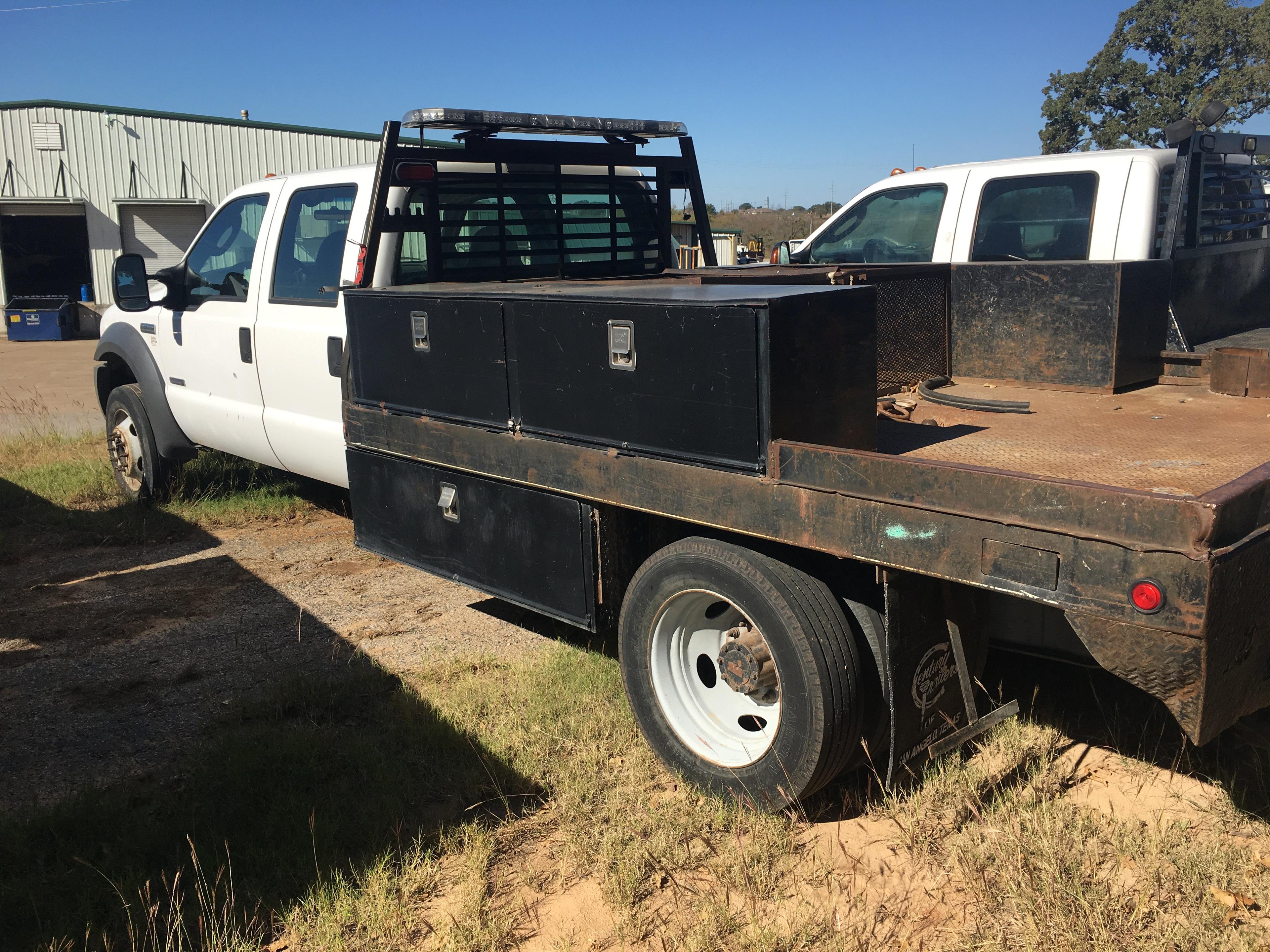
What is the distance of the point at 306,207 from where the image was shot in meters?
5.93

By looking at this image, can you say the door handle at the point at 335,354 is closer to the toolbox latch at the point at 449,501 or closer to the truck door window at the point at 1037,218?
the toolbox latch at the point at 449,501

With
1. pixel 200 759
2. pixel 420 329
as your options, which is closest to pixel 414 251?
pixel 420 329

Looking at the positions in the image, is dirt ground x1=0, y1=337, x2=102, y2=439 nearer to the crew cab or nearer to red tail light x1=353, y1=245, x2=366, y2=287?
red tail light x1=353, y1=245, x2=366, y2=287

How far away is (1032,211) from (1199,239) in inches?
36.7

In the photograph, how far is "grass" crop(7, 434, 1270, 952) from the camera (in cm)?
277

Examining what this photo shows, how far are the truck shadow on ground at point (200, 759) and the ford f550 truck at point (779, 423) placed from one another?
66cm

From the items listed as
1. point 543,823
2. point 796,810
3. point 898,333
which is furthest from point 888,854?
point 898,333

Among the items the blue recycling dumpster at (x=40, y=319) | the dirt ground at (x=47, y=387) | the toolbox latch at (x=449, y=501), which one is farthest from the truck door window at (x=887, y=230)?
the blue recycling dumpster at (x=40, y=319)

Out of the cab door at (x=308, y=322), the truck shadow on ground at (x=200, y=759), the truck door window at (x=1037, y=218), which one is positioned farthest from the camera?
the truck door window at (x=1037, y=218)

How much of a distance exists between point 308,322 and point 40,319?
880 inches

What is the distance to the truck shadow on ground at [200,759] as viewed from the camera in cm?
309

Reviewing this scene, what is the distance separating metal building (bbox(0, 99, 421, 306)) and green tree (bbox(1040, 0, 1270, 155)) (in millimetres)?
24998

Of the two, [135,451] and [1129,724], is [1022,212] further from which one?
[135,451]

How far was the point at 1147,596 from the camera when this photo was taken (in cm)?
228
